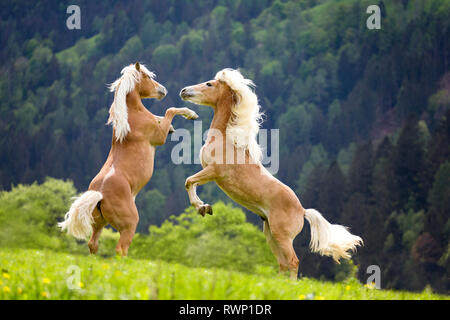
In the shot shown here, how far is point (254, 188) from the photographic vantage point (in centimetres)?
1059

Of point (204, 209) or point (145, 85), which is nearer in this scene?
point (204, 209)

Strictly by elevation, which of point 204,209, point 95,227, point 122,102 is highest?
point 122,102

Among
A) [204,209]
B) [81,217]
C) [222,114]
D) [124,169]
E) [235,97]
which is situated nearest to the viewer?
[81,217]

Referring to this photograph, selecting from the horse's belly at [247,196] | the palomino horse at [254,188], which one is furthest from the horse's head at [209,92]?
the horse's belly at [247,196]

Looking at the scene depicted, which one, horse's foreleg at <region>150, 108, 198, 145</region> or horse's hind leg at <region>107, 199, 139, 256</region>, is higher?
horse's foreleg at <region>150, 108, 198, 145</region>

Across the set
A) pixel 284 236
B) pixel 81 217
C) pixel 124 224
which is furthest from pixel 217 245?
pixel 81 217

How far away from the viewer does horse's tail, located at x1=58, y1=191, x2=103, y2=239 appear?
391 inches

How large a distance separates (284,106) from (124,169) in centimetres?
13025

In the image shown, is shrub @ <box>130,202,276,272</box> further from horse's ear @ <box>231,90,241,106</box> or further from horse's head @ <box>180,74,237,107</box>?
horse's ear @ <box>231,90,241,106</box>

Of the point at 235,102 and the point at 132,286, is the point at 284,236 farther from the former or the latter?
the point at 132,286

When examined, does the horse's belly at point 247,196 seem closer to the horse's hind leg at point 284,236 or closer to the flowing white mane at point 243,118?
the horse's hind leg at point 284,236

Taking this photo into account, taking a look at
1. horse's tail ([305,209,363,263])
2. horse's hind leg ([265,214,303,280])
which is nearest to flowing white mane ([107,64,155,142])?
horse's hind leg ([265,214,303,280])

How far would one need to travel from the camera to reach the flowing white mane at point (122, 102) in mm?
10898

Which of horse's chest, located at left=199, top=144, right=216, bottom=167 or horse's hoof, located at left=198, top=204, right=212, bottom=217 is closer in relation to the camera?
horse's hoof, located at left=198, top=204, right=212, bottom=217
